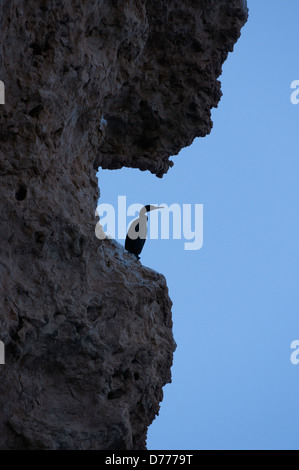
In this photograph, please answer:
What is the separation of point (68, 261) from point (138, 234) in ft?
6.16

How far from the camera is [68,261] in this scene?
4922 millimetres

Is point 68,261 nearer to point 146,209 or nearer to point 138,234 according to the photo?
point 138,234

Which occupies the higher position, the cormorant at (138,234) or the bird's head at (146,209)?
the bird's head at (146,209)

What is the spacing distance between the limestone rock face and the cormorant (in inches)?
21.3

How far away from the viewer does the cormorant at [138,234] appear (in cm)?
664

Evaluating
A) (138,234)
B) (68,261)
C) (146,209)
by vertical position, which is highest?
(146,209)

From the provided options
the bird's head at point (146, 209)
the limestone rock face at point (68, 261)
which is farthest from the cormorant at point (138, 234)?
the limestone rock face at point (68, 261)

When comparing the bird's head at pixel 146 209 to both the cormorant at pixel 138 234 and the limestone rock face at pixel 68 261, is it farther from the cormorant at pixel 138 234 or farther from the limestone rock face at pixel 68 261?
the limestone rock face at pixel 68 261

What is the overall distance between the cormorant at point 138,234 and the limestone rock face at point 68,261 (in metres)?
0.54

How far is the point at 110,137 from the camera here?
263 inches

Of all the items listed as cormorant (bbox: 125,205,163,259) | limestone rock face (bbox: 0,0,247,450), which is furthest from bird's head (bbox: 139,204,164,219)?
limestone rock face (bbox: 0,0,247,450)

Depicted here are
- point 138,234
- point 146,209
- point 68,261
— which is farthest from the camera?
point 146,209

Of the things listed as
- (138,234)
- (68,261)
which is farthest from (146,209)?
(68,261)
